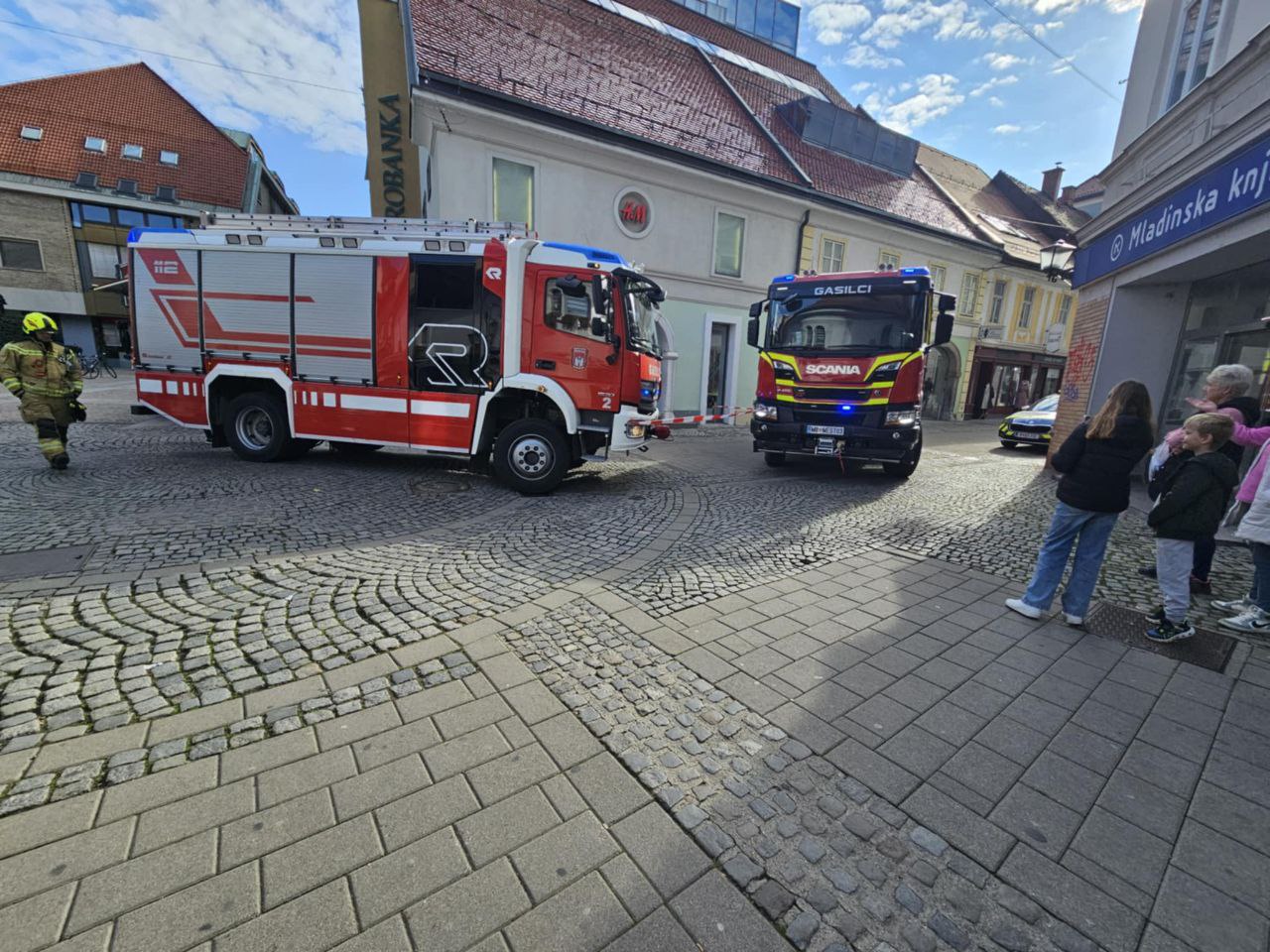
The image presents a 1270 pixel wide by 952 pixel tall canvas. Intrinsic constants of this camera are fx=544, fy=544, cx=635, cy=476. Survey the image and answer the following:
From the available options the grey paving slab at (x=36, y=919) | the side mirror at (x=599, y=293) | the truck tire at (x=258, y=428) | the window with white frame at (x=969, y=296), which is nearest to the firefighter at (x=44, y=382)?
the truck tire at (x=258, y=428)

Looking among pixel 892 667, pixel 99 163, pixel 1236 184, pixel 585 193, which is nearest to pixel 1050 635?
pixel 892 667

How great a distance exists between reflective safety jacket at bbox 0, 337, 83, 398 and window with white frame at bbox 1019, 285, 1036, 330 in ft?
98.4

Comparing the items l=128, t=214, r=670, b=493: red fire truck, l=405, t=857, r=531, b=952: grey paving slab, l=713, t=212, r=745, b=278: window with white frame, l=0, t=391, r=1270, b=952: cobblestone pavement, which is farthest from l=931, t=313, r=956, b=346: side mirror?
l=713, t=212, r=745, b=278: window with white frame

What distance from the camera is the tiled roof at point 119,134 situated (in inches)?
1090

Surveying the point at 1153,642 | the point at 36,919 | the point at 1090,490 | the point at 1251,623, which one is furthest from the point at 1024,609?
the point at 36,919

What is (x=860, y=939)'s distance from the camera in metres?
1.63

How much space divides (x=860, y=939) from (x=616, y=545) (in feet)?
11.6

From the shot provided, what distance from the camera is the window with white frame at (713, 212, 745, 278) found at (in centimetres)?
1562

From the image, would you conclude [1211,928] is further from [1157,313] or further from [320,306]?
[1157,313]

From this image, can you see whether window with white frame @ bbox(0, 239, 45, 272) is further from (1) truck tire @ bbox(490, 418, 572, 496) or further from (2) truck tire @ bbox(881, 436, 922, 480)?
(2) truck tire @ bbox(881, 436, 922, 480)

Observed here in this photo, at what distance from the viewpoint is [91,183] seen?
91.4 ft

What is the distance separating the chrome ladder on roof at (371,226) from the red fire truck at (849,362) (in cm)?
417

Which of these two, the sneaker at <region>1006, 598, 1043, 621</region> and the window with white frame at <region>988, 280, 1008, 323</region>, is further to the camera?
the window with white frame at <region>988, 280, 1008, 323</region>

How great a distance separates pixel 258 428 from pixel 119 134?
36.2 meters
